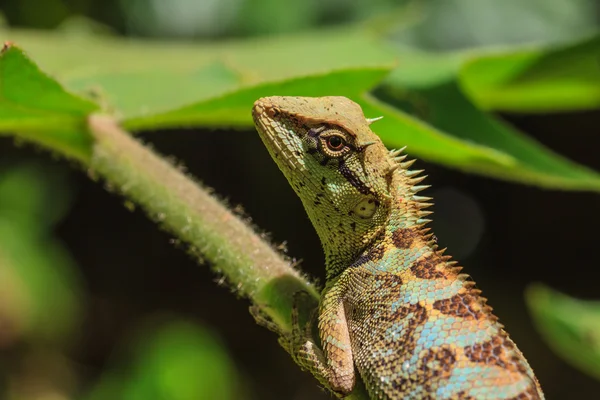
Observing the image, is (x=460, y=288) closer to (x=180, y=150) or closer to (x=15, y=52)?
(x=15, y=52)

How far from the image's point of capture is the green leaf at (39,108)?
2.50 meters

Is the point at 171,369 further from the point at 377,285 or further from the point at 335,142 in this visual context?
the point at 335,142

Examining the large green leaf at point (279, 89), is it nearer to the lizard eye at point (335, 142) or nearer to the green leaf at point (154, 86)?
the green leaf at point (154, 86)

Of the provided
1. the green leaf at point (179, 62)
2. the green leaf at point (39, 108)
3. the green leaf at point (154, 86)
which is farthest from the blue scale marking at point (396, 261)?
the green leaf at point (39, 108)

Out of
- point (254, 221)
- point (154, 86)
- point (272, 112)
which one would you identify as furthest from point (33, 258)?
point (272, 112)

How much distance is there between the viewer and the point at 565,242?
31.0 ft

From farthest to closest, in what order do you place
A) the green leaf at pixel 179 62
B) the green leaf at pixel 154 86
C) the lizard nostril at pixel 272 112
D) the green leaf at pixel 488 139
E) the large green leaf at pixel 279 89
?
the green leaf at pixel 179 62, the green leaf at pixel 154 86, the green leaf at pixel 488 139, the lizard nostril at pixel 272 112, the large green leaf at pixel 279 89

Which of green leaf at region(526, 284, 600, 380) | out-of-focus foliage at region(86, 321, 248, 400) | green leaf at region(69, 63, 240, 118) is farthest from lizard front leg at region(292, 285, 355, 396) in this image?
out-of-focus foliage at region(86, 321, 248, 400)

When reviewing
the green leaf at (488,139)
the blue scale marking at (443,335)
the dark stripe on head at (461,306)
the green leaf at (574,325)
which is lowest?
the green leaf at (574,325)

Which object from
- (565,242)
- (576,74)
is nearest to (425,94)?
(576,74)

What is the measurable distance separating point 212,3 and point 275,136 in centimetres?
356

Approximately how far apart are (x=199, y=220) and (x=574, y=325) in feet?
7.39

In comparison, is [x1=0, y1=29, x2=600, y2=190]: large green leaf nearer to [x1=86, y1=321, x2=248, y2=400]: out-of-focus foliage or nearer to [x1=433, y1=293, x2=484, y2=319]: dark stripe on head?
[x1=433, y1=293, x2=484, y2=319]: dark stripe on head

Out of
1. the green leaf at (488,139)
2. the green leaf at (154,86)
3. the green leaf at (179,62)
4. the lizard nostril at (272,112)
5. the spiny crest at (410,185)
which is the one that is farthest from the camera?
the green leaf at (179,62)
